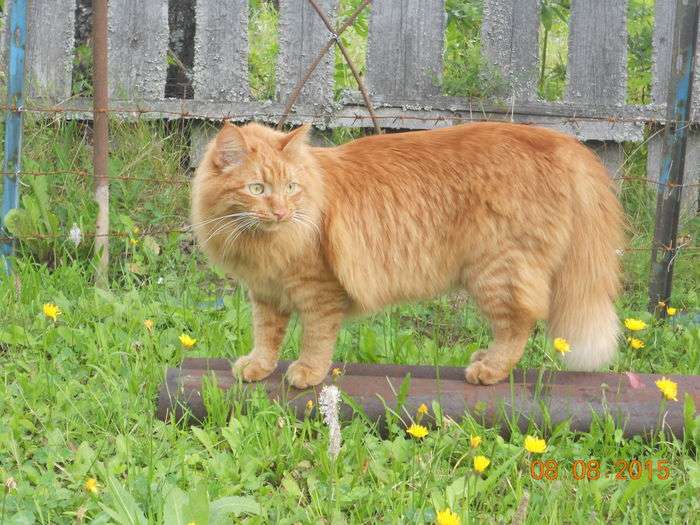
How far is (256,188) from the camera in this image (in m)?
2.99

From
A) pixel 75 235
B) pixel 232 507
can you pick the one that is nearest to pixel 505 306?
pixel 232 507

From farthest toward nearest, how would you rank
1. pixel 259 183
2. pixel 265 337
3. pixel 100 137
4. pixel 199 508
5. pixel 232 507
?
pixel 100 137, pixel 265 337, pixel 259 183, pixel 232 507, pixel 199 508

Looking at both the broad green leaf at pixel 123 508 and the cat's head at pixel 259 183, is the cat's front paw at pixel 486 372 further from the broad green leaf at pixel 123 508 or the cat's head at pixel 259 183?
the broad green leaf at pixel 123 508

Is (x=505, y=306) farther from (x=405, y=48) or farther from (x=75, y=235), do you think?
(x=405, y=48)

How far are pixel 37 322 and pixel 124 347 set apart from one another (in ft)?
1.65

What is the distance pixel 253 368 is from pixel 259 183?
78 centimetres

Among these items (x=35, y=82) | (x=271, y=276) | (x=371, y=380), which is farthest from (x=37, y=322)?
(x=35, y=82)

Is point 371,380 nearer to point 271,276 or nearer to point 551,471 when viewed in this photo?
point 271,276

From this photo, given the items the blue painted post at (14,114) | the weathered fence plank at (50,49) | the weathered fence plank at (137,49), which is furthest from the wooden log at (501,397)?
the weathered fence plank at (50,49)

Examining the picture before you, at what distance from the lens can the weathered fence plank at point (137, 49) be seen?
536 centimetres

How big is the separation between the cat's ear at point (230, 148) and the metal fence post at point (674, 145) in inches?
97.5

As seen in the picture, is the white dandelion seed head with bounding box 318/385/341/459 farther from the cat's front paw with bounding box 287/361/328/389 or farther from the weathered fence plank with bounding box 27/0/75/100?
the weathered fence plank with bounding box 27/0/75/100
